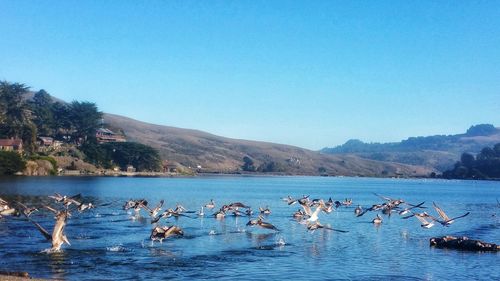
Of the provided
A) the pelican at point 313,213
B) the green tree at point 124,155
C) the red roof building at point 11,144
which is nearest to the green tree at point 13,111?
the red roof building at point 11,144

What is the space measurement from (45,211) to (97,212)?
4.11 m

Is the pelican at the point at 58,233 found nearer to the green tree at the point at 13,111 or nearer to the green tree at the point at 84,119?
the green tree at the point at 13,111

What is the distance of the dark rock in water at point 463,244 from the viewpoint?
32.2 metres

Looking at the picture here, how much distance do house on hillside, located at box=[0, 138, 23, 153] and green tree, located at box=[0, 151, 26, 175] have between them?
1179cm

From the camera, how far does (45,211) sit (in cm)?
4625

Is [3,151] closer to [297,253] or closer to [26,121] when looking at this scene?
[26,121]

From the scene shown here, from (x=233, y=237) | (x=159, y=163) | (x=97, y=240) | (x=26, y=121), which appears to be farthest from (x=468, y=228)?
(x=159, y=163)

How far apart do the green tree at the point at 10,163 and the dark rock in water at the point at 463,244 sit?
95.7 m

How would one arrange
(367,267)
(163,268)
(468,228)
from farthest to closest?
(468,228)
(367,267)
(163,268)

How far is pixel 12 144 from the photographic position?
127938 millimetres

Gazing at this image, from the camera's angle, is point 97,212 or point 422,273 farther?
point 97,212

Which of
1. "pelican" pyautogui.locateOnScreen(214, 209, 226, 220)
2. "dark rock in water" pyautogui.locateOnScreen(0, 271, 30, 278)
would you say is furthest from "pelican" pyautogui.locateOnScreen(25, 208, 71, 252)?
"pelican" pyautogui.locateOnScreen(214, 209, 226, 220)

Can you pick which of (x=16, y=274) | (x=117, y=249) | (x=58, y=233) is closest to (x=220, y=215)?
(x=117, y=249)

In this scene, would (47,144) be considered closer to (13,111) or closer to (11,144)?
(13,111)
